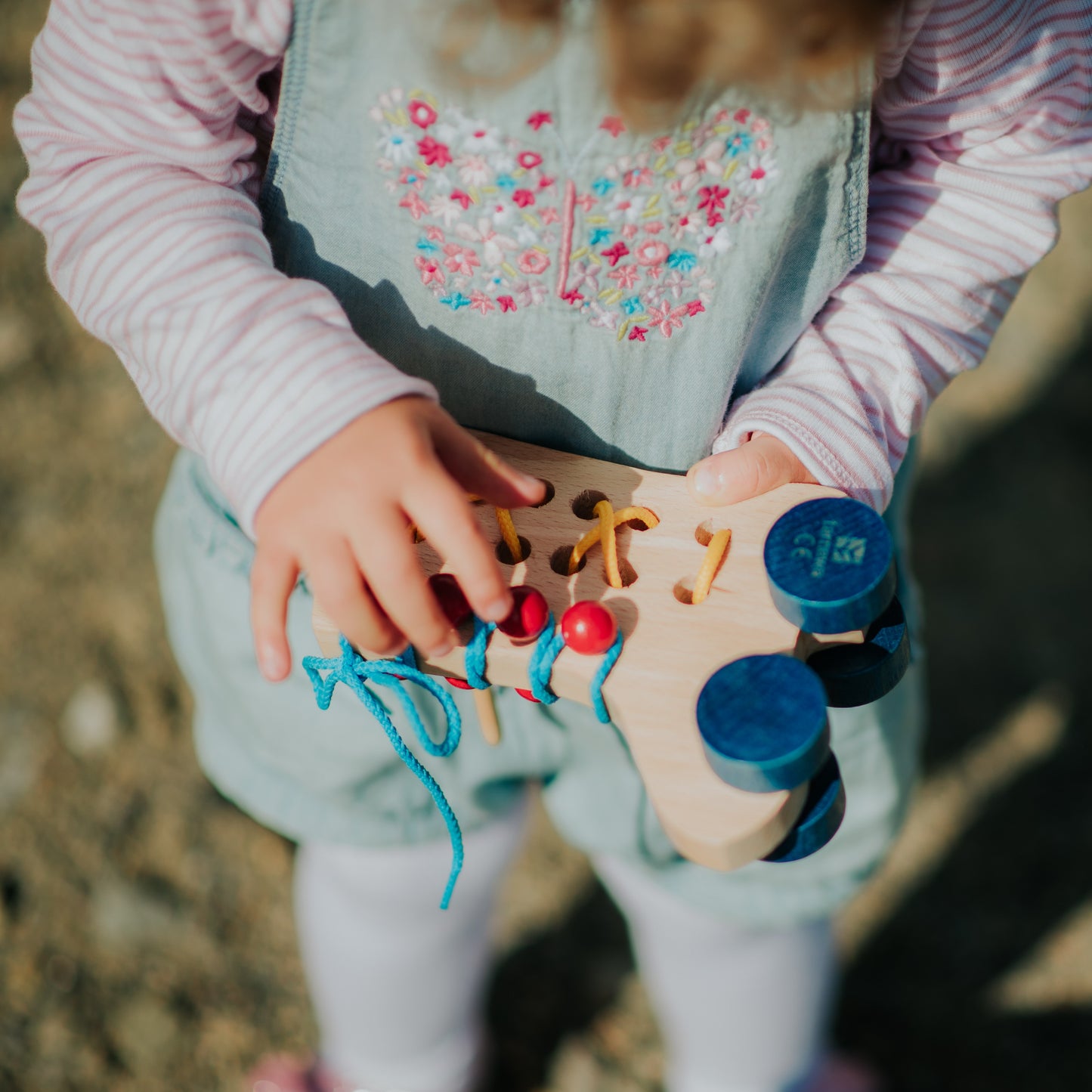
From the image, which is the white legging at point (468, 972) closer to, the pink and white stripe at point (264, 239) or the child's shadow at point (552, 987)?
the child's shadow at point (552, 987)

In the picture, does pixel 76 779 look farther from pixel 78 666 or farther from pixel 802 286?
pixel 802 286

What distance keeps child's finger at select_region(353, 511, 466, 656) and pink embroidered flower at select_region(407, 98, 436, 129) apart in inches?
6.7

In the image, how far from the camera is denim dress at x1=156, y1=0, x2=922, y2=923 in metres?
0.48

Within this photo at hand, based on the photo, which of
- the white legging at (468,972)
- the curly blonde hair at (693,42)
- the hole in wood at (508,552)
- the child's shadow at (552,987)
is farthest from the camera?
the child's shadow at (552,987)

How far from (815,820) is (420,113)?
0.34 metres

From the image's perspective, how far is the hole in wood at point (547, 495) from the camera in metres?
0.53

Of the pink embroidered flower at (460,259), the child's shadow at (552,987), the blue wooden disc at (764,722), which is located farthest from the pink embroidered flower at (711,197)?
the child's shadow at (552,987)

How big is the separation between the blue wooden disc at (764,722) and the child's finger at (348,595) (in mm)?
135

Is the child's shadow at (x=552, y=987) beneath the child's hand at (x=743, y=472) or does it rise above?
beneath

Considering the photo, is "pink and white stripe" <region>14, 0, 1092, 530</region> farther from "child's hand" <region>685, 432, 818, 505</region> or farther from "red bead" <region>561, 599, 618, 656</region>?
"red bead" <region>561, 599, 618, 656</region>

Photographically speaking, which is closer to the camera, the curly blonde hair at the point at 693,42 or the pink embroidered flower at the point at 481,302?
the curly blonde hair at the point at 693,42

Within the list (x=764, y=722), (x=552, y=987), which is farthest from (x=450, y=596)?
(x=552, y=987)

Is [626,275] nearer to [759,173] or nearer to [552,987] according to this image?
[759,173]

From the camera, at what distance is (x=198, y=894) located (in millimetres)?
1036
